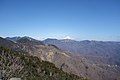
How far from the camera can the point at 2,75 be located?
26594 mm

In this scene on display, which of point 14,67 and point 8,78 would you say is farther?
point 14,67

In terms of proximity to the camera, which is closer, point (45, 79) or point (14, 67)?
point (14, 67)

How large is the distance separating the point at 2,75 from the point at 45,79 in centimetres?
3405

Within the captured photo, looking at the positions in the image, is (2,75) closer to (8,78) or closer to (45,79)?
(8,78)

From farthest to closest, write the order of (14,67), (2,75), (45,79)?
(45,79) → (14,67) → (2,75)

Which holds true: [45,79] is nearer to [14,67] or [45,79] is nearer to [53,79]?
[53,79]

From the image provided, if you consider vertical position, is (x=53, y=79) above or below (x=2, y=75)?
below

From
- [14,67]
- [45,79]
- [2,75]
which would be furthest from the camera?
[45,79]

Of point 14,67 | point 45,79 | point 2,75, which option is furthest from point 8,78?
point 45,79

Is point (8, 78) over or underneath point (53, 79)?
over

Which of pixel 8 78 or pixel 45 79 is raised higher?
pixel 8 78

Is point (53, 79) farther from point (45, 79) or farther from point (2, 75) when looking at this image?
point (2, 75)

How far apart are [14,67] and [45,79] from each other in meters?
29.3

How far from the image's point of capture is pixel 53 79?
6172cm
